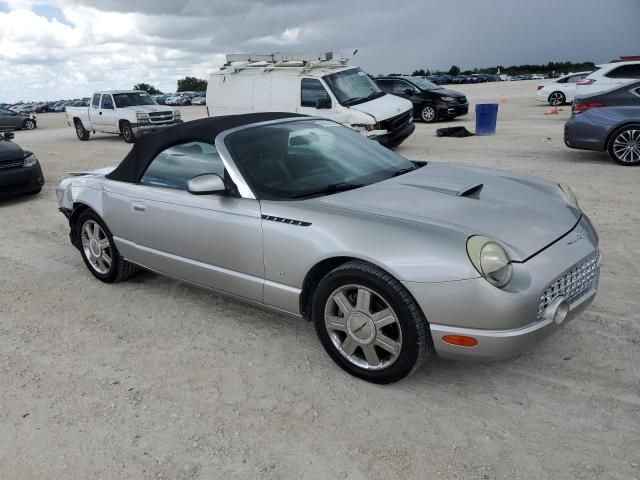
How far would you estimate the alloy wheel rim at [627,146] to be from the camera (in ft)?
30.0

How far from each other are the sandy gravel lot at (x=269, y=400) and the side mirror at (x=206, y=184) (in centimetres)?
108

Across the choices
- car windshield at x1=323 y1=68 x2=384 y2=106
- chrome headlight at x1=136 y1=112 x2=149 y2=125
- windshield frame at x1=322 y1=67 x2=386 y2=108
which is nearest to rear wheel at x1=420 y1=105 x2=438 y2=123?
car windshield at x1=323 y1=68 x2=384 y2=106

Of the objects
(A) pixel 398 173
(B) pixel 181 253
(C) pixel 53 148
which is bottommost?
(C) pixel 53 148

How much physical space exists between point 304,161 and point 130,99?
16.8m

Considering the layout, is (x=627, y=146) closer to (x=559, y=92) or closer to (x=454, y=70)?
(x=559, y=92)

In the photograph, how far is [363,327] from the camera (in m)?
3.07

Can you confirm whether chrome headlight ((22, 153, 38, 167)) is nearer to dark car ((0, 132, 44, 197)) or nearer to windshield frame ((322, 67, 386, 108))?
dark car ((0, 132, 44, 197))

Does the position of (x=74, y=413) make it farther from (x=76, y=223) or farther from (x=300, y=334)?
(x=76, y=223)

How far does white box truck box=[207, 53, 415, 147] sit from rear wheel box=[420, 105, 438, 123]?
576 centimetres

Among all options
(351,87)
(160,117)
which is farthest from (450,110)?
(160,117)

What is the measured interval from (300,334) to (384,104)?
9.63m

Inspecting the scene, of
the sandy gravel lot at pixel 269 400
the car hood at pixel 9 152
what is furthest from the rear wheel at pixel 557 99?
the car hood at pixel 9 152

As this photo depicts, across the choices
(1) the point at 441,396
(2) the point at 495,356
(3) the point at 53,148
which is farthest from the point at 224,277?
(3) the point at 53,148

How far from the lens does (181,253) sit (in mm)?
4016
